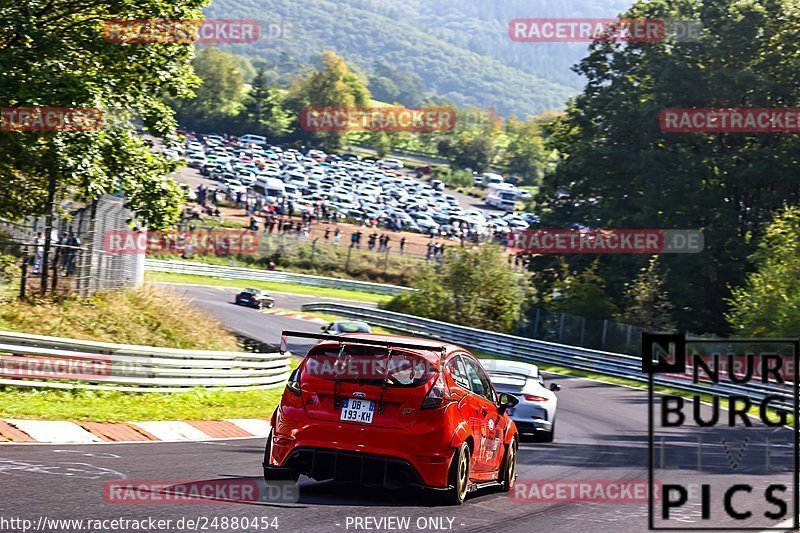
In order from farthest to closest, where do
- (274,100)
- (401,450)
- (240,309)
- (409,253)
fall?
(274,100)
(409,253)
(240,309)
(401,450)

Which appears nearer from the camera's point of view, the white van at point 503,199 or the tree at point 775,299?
the tree at point 775,299

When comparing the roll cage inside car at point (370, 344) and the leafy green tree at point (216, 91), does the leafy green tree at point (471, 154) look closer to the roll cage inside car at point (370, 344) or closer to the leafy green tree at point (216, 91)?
the leafy green tree at point (216, 91)

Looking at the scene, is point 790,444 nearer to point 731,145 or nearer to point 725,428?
point 725,428

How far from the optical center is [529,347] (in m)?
42.5

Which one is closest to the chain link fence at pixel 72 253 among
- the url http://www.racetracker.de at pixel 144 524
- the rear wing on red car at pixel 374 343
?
the rear wing on red car at pixel 374 343

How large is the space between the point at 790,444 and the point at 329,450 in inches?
583

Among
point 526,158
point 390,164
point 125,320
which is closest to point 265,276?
point 125,320

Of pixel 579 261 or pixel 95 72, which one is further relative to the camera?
pixel 579 261

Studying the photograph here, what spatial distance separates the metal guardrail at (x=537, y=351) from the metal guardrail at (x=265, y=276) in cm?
1663

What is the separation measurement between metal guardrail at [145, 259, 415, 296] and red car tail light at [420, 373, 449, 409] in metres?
54.2

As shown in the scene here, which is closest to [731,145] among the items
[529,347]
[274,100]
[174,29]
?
[529,347]

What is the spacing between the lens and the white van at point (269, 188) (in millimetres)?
94250

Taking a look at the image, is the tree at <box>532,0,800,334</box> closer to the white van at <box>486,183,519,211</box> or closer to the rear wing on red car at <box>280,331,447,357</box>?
the rear wing on red car at <box>280,331,447,357</box>

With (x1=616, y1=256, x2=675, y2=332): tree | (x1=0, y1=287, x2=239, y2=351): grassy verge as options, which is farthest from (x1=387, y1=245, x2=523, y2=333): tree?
(x1=0, y1=287, x2=239, y2=351): grassy verge
